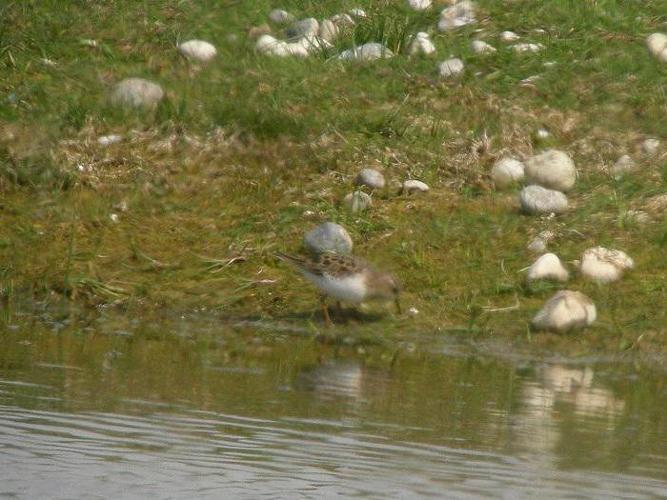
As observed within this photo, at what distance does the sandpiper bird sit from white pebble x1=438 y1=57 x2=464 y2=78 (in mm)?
2747

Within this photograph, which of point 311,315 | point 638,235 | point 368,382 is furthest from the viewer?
point 638,235

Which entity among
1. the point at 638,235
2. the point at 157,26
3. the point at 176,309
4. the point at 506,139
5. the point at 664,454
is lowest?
the point at 664,454

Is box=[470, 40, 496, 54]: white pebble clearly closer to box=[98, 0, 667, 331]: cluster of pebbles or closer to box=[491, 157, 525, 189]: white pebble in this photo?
box=[98, 0, 667, 331]: cluster of pebbles

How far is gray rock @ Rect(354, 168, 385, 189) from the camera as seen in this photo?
10.4 meters

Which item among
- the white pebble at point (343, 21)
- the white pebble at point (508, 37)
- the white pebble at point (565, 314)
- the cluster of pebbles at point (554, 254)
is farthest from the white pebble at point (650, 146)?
the white pebble at point (343, 21)

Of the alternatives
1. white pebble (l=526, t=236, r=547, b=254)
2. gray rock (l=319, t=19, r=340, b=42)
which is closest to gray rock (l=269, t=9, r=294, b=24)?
gray rock (l=319, t=19, r=340, b=42)

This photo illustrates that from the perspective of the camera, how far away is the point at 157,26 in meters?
12.4

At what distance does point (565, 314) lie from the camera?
8867 mm

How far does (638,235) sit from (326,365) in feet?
9.14

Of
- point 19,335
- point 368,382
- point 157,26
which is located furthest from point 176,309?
point 157,26

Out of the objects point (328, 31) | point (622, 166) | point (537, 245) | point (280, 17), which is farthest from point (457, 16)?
point (537, 245)

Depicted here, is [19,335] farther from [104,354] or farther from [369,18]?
[369,18]

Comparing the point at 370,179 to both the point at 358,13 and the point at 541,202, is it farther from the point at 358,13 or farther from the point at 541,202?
the point at 358,13

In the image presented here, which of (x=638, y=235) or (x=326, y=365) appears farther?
(x=638, y=235)
